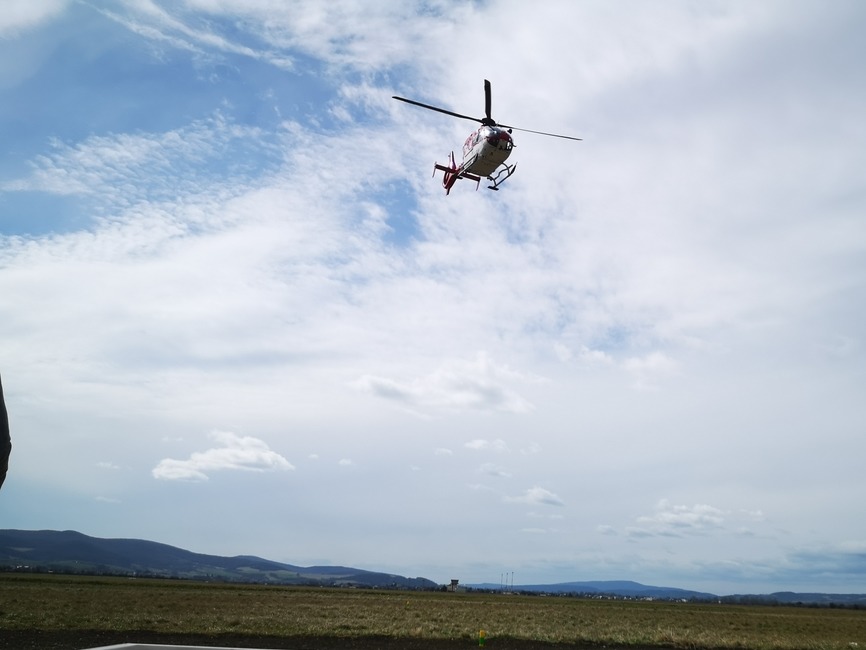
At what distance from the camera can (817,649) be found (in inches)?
1024

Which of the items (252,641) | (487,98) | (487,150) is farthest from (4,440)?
(487,98)

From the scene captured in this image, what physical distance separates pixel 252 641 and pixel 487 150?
2250cm

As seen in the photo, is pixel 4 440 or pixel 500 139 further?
pixel 500 139

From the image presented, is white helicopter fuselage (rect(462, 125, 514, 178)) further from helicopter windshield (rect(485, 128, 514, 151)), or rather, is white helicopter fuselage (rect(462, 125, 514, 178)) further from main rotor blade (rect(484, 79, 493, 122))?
main rotor blade (rect(484, 79, 493, 122))

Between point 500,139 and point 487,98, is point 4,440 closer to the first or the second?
point 500,139

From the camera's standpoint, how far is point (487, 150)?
96.1 ft

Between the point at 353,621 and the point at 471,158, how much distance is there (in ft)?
76.3

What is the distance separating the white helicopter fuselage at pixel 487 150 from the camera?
1145 inches

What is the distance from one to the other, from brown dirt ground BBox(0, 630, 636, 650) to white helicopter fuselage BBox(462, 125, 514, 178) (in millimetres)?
20845

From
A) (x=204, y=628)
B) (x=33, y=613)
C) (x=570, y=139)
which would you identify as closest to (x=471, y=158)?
(x=570, y=139)

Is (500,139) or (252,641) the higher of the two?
(500,139)

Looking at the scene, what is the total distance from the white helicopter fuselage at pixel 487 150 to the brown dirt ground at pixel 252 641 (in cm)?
2085

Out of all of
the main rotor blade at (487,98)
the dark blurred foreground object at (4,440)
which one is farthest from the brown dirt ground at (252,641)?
the main rotor blade at (487,98)

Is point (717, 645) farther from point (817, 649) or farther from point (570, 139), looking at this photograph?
point (570, 139)
